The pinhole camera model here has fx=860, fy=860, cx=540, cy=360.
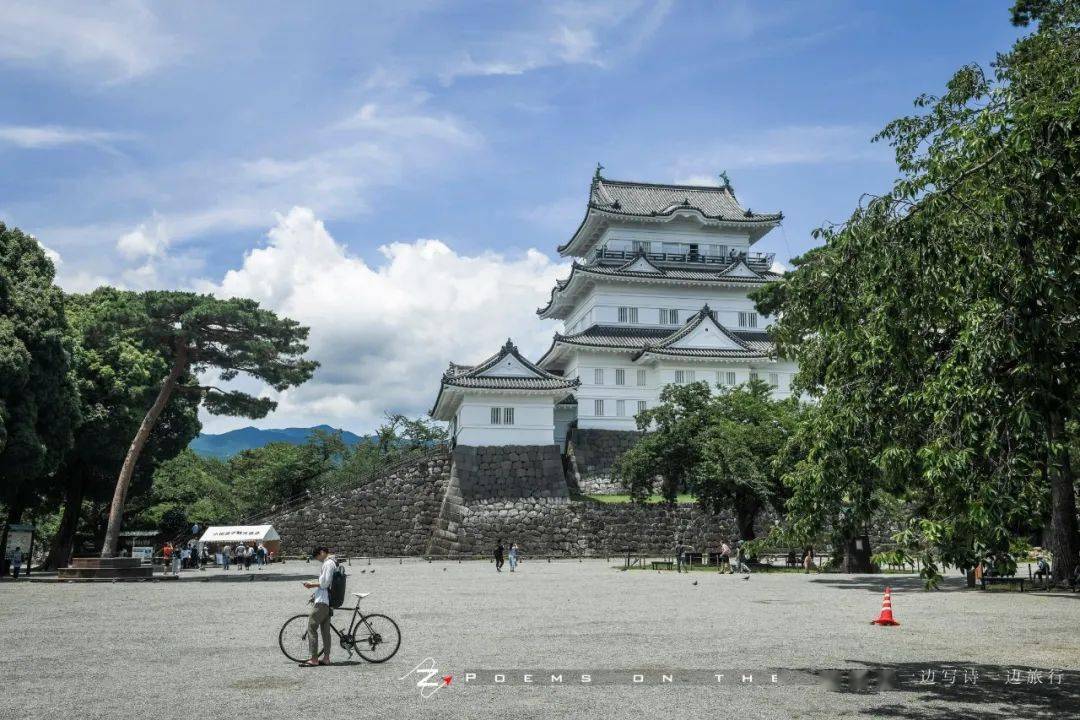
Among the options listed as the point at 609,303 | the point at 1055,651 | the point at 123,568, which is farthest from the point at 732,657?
the point at 609,303

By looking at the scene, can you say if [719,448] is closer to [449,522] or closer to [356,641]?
[449,522]

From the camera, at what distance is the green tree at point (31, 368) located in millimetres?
→ 27484

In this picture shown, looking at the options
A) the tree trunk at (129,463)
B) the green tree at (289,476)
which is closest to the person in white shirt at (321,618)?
the tree trunk at (129,463)

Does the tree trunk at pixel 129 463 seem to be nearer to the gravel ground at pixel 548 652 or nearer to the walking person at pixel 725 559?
the gravel ground at pixel 548 652

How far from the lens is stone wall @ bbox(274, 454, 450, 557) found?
4356 centimetres

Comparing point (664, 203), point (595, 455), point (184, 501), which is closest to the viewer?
point (595, 455)

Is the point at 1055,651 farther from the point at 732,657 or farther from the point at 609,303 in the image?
the point at 609,303

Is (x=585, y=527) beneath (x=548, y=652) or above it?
above

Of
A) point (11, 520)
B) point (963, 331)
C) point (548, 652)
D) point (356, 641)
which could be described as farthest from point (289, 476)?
point (963, 331)

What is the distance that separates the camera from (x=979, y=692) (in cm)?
929

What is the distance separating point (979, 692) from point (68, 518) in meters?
37.7

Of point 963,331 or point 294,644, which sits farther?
point 294,644

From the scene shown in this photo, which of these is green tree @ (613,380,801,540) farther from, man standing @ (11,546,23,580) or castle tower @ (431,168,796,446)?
man standing @ (11,546,23,580)

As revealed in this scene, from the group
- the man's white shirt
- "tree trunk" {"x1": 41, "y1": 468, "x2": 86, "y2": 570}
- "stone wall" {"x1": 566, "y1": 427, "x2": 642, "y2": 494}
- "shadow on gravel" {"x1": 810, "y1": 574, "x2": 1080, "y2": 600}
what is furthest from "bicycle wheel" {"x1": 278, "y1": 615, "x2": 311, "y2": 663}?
"stone wall" {"x1": 566, "y1": 427, "x2": 642, "y2": 494}
